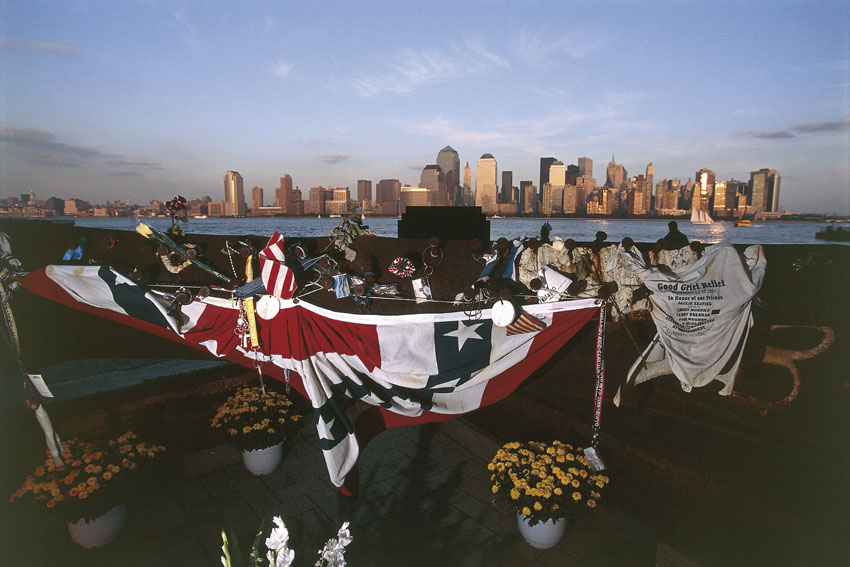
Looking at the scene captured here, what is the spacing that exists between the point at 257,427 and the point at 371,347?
284 cm

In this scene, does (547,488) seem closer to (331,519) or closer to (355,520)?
(355,520)

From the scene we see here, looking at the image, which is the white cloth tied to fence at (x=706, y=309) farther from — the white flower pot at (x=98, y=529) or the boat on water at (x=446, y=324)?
the white flower pot at (x=98, y=529)

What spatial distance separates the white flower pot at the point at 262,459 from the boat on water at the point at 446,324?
1.79 m

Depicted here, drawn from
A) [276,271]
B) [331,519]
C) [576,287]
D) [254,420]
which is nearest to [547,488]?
[576,287]

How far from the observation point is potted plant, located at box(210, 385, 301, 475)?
702cm

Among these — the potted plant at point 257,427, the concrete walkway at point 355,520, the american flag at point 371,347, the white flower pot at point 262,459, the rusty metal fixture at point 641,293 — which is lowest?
the concrete walkway at point 355,520

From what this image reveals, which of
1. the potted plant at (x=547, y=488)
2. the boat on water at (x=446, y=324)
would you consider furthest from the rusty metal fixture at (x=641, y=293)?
the potted plant at (x=547, y=488)

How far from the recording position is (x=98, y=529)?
5.41m

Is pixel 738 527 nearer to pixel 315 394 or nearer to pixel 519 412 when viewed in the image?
pixel 519 412

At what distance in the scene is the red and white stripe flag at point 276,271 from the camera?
5.21 metres

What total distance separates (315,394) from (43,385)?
3.25m

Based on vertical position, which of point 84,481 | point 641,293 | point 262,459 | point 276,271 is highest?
point 276,271

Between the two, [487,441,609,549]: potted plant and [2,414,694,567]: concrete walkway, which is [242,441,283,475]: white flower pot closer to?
[2,414,694,567]: concrete walkway

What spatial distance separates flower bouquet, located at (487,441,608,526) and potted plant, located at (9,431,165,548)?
4.61 meters
